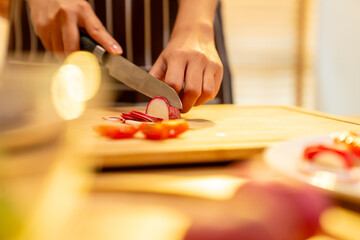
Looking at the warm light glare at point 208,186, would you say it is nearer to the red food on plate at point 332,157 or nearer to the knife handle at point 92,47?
the red food on plate at point 332,157

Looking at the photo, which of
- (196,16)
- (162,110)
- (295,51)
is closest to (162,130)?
(162,110)

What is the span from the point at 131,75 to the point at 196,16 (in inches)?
11.8

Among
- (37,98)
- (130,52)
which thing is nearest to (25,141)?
(37,98)

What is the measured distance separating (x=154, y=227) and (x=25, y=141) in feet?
0.62

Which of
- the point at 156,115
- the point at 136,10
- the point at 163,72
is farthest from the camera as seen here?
the point at 136,10

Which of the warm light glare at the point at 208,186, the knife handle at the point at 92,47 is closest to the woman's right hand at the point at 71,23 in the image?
the knife handle at the point at 92,47

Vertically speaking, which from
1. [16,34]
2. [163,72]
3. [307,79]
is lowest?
[307,79]

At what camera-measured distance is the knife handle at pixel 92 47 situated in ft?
2.88

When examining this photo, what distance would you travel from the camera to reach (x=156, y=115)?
771 mm

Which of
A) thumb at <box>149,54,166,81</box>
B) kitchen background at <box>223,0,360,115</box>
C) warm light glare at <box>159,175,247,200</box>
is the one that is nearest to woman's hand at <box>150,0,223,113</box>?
thumb at <box>149,54,166,81</box>

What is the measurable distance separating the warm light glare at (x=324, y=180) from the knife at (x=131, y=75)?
488 millimetres

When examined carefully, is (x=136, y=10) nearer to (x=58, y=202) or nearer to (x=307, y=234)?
(x=307, y=234)

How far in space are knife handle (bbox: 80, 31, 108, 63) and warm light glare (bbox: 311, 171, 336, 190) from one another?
26.6 inches

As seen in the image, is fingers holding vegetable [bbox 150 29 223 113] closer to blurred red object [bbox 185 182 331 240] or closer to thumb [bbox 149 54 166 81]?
→ thumb [bbox 149 54 166 81]
